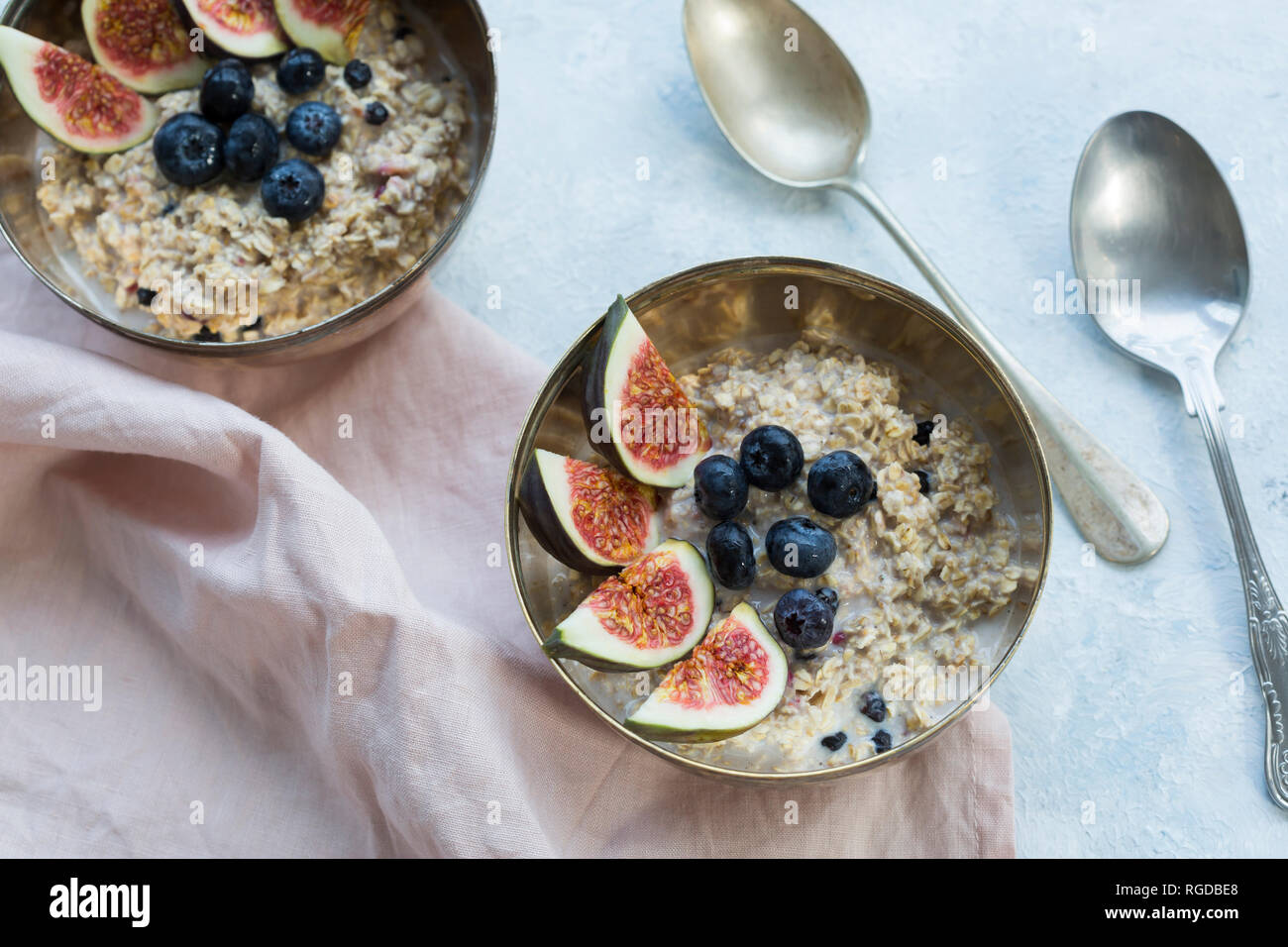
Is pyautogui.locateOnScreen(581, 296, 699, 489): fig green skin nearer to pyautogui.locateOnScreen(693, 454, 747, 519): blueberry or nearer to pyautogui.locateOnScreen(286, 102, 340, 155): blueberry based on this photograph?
pyautogui.locateOnScreen(693, 454, 747, 519): blueberry

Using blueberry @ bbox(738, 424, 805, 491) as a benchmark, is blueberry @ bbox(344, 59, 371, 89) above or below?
above

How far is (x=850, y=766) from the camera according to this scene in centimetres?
210

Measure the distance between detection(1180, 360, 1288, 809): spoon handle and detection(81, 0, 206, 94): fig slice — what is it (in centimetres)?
246

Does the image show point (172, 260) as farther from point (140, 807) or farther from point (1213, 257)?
point (1213, 257)

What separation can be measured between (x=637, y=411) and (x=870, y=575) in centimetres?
55

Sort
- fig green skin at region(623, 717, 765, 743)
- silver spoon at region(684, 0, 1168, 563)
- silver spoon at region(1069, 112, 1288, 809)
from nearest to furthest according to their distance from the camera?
1. fig green skin at region(623, 717, 765, 743)
2. silver spoon at region(1069, 112, 1288, 809)
3. silver spoon at region(684, 0, 1168, 563)

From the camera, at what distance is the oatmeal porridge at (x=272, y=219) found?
2494mm

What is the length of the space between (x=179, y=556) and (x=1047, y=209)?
7.07ft

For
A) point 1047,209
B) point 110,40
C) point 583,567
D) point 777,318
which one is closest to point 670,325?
point 777,318

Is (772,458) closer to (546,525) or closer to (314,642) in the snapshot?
(546,525)

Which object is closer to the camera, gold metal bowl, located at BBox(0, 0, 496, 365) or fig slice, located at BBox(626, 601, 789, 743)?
fig slice, located at BBox(626, 601, 789, 743)

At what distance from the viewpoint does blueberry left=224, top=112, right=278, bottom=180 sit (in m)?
2.47

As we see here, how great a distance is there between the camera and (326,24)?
2.60 metres

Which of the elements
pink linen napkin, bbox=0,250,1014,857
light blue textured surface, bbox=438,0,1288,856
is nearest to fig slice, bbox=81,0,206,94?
pink linen napkin, bbox=0,250,1014,857
